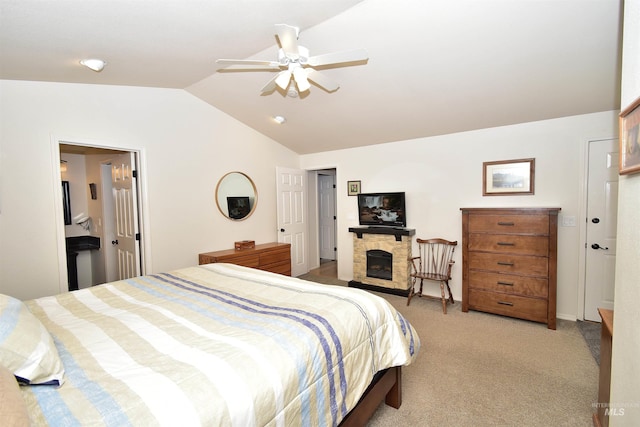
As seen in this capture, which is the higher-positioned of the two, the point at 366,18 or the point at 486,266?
the point at 366,18

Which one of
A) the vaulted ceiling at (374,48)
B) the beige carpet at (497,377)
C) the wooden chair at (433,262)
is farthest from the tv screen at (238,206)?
the beige carpet at (497,377)

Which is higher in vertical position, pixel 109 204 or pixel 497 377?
pixel 109 204

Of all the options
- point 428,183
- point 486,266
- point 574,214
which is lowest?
point 486,266

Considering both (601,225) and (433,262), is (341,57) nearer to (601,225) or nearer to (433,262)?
(433,262)

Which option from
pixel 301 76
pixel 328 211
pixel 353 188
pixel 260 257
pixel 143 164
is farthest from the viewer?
pixel 328 211

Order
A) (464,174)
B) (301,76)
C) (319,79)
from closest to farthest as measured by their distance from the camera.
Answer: (301,76) → (319,79) → (464,174)

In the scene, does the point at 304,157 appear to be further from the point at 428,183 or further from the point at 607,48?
the point at 607,48

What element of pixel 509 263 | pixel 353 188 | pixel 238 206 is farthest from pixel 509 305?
pixel 238 206

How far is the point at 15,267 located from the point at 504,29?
453 cm

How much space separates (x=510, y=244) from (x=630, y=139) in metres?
2.40

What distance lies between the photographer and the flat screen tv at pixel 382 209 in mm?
4355

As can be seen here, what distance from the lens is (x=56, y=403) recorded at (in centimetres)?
94

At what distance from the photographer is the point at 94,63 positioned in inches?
Result: 95.8

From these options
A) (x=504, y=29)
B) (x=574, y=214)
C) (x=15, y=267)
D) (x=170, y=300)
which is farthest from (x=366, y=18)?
(x=15, y=267)
